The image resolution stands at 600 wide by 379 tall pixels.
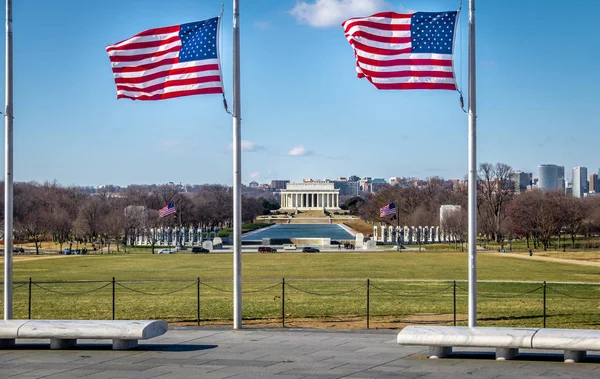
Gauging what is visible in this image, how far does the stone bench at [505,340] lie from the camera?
1448cm

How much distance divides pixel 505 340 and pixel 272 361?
176 inches

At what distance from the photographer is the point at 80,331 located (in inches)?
634

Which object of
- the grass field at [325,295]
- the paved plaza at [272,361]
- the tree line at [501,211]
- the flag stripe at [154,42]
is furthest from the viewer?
the tree line at [501,211]

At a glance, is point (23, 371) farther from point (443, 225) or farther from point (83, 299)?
point (443, 225)

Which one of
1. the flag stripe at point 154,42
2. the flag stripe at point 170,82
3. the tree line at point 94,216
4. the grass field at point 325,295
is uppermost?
the flag stripe at point 154,42

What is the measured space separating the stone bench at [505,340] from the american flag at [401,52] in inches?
222

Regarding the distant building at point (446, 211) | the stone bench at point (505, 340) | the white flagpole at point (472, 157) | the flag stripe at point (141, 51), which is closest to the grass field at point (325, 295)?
the white flagpole at point (472, 157)

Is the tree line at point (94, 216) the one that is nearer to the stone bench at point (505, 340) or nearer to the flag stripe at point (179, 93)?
the flag stripe at point (179, 93)

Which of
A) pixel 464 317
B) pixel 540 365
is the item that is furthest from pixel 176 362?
pixel 464 317

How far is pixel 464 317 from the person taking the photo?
24.5 m

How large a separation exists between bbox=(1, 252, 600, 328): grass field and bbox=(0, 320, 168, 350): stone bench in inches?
223

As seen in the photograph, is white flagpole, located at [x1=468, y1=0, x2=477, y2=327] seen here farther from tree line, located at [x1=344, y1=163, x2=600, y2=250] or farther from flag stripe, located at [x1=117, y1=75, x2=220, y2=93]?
tree line, located at [x1=344, y1=163, x2=600, y2=250]

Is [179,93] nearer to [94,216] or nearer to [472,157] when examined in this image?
[472,157]

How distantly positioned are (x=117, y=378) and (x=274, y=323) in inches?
362
